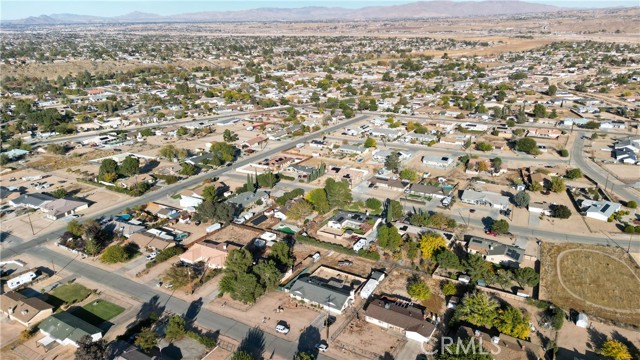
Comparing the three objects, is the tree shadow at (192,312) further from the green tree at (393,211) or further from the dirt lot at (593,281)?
the dirt lot at (593,281)

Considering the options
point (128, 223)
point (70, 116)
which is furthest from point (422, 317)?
point (70, 116)

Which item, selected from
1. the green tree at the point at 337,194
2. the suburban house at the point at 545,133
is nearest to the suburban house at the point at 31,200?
the green tree at the point at 337,194

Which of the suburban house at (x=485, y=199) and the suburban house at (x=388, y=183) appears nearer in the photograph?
the suburban house at (x=485, y=199)

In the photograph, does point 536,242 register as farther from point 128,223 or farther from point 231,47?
point 231,47

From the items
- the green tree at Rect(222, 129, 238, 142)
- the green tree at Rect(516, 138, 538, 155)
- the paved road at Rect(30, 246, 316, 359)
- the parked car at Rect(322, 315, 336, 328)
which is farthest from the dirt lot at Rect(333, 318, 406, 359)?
the green tree at Rect(222, 129, 238, 142)

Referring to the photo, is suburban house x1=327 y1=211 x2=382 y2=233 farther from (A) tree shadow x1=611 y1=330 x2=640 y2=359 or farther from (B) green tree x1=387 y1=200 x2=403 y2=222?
(A) tree shadow x1=611 y1=330 x2=640 y2=359
